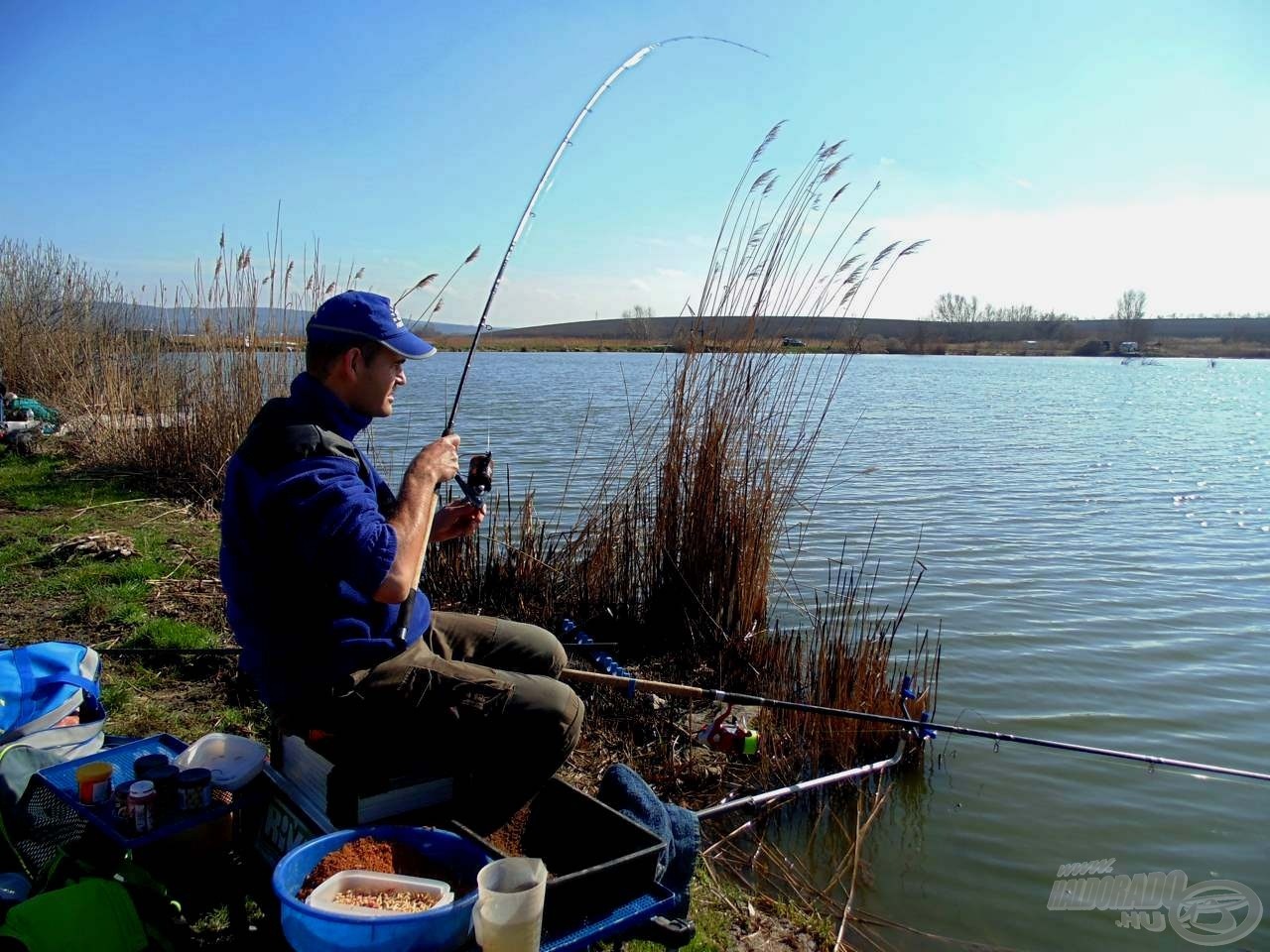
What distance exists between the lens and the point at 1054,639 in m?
6.10

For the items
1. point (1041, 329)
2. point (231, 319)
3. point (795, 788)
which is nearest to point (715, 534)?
point (795, 788)

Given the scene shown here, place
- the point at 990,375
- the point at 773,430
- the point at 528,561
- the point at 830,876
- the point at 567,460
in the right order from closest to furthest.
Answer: the point at 830,876 < the point at 773,430 < the point at 528,561 < the point at 567,460 < the point at 990,375

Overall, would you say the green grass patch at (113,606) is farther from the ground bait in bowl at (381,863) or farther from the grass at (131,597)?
the ground bait in bowl at (381,863)

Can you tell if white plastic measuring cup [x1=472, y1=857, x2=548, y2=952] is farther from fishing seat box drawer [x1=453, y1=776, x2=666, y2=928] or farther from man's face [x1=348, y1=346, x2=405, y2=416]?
man's face [x1=348, y1=346, x2=405, y2=416]

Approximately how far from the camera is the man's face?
8.36 feet

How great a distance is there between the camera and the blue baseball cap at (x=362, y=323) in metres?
2.52

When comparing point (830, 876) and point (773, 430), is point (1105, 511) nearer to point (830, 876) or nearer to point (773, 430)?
point (773, 430)

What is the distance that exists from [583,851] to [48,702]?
5.73 ft

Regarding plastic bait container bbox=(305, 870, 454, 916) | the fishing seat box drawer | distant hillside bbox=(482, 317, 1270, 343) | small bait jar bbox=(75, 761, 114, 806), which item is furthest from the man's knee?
distant hillside bbox=(482, 317, 1270, 343)

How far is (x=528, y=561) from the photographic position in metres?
5.65

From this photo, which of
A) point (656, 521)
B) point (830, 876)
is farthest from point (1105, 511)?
point (830, 876)

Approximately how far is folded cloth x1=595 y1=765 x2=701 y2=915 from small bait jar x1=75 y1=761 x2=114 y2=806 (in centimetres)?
128

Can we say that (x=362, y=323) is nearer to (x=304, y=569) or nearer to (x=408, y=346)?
(x=408, y=346)

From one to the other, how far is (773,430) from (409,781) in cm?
306
